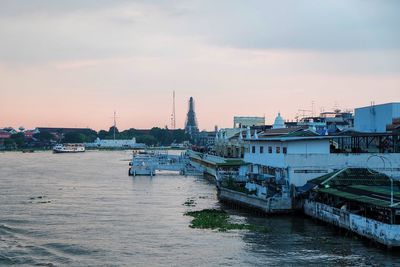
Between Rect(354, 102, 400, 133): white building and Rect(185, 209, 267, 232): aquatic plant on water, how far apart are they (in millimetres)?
17008

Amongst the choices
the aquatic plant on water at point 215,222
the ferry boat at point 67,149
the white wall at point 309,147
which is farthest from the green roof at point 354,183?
the ferry boat at point 67,149

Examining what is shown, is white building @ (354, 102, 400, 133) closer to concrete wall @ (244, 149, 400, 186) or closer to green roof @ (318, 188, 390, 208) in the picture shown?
concrete wall @ (244, 149, 400, 186)

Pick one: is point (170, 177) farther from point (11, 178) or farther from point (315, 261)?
point (315, 261)

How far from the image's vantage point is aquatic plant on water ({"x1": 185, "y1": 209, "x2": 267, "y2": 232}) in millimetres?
30381

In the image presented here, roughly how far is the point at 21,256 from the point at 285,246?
1214 centimetres

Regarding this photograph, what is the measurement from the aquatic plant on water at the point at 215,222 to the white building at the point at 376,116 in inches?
670

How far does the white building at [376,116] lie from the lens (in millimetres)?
43469

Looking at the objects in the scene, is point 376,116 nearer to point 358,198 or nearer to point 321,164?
point 321,164

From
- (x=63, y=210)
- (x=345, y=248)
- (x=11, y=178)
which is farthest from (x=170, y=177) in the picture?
(x=345, y=248)

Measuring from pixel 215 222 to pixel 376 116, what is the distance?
21516mm

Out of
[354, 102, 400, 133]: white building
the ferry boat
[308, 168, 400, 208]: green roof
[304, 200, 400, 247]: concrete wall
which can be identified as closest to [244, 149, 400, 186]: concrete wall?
[308, 168, 400, 208]: green roof

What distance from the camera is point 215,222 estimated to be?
31844 millimetres

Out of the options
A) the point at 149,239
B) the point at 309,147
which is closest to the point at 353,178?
the point at 309,147

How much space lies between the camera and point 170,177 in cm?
6762
